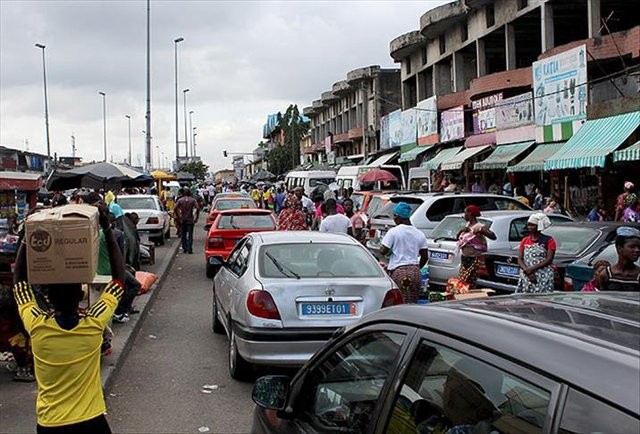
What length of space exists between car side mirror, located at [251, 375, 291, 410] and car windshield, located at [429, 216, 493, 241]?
28.1 ft

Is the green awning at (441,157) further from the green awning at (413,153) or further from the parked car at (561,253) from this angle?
the parked car at (561,253)

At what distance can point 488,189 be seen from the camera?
29.0 metres

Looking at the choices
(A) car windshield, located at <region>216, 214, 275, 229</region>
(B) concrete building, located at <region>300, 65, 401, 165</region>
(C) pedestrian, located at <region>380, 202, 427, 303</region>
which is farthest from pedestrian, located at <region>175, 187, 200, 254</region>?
(B) concrete building, located at <region>300, 65, 401, 165</region>

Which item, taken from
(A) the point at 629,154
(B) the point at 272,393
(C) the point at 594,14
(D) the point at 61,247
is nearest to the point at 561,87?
(C) the point at 594,14

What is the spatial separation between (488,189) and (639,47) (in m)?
9.50

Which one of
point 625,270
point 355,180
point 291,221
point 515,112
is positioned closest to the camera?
point 625,270

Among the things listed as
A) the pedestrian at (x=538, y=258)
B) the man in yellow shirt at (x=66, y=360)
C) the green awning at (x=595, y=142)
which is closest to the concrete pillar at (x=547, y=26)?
Answer: the green awning at (x=595, y=142)

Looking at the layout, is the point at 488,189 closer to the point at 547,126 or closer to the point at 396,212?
the point at 547,126

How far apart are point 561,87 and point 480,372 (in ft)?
72.0

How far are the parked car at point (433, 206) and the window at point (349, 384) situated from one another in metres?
9.78

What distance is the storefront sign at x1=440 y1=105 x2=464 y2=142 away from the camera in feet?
108

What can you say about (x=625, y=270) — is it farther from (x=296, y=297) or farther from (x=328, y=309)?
(x=296, y=297)

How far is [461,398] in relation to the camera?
249 cm

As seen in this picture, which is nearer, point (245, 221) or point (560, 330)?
point (560, 330)
